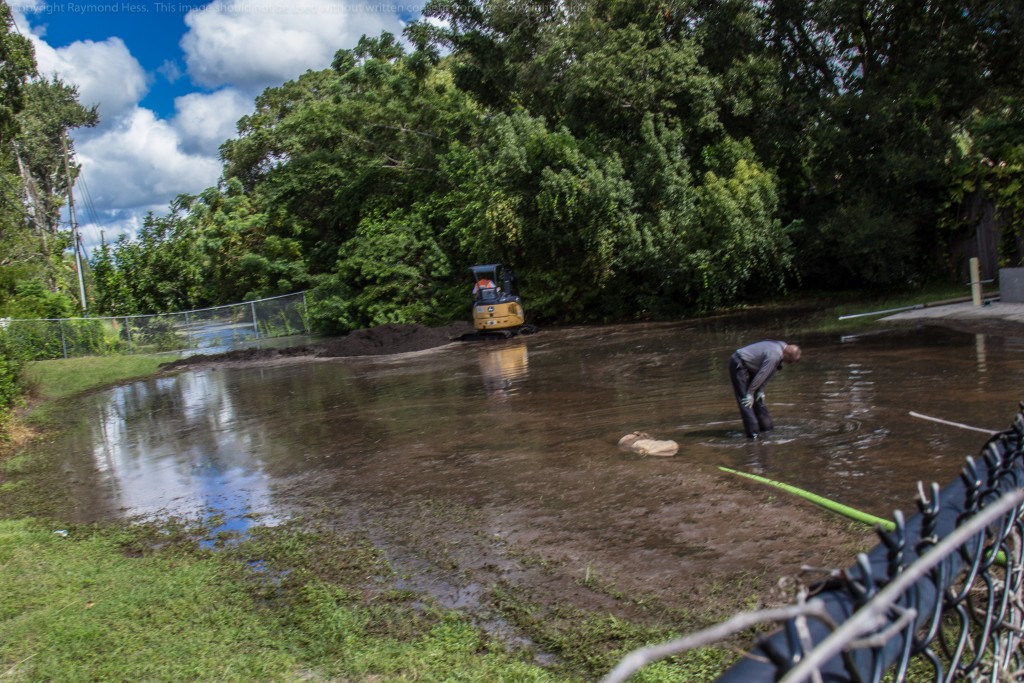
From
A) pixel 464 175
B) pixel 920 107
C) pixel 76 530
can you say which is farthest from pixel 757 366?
pixel 464 175

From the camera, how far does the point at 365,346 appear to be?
2798cm

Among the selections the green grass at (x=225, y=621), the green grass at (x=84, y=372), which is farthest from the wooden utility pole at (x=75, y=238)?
the green grass at (x=225, y=621)

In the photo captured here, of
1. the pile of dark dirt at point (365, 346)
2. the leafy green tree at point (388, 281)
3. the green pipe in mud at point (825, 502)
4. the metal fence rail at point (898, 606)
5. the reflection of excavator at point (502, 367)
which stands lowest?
the green pipe in mud at point (825, 502)

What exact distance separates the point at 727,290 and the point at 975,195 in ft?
24.4

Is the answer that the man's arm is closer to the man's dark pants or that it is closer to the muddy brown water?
the man's dark pants

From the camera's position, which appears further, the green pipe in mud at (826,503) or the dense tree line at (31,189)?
the dense tree line at (31,189)

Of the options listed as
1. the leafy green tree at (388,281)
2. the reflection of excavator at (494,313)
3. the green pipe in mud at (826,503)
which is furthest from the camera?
the leafy green tree at (388,281)

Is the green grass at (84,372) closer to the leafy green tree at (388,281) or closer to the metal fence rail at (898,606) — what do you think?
the leafy green tree at (388,281)

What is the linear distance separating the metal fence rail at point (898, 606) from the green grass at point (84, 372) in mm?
23788

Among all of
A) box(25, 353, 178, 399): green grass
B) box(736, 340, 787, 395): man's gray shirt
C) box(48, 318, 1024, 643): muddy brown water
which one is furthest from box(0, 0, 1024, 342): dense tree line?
box(736, 340, 787, 395): man's gray shirt

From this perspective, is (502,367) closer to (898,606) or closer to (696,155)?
(696,155)

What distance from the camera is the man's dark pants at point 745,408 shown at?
10219 mm

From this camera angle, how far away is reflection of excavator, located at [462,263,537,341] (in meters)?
27.5

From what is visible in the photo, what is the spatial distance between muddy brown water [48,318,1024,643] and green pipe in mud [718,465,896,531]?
13 cm
